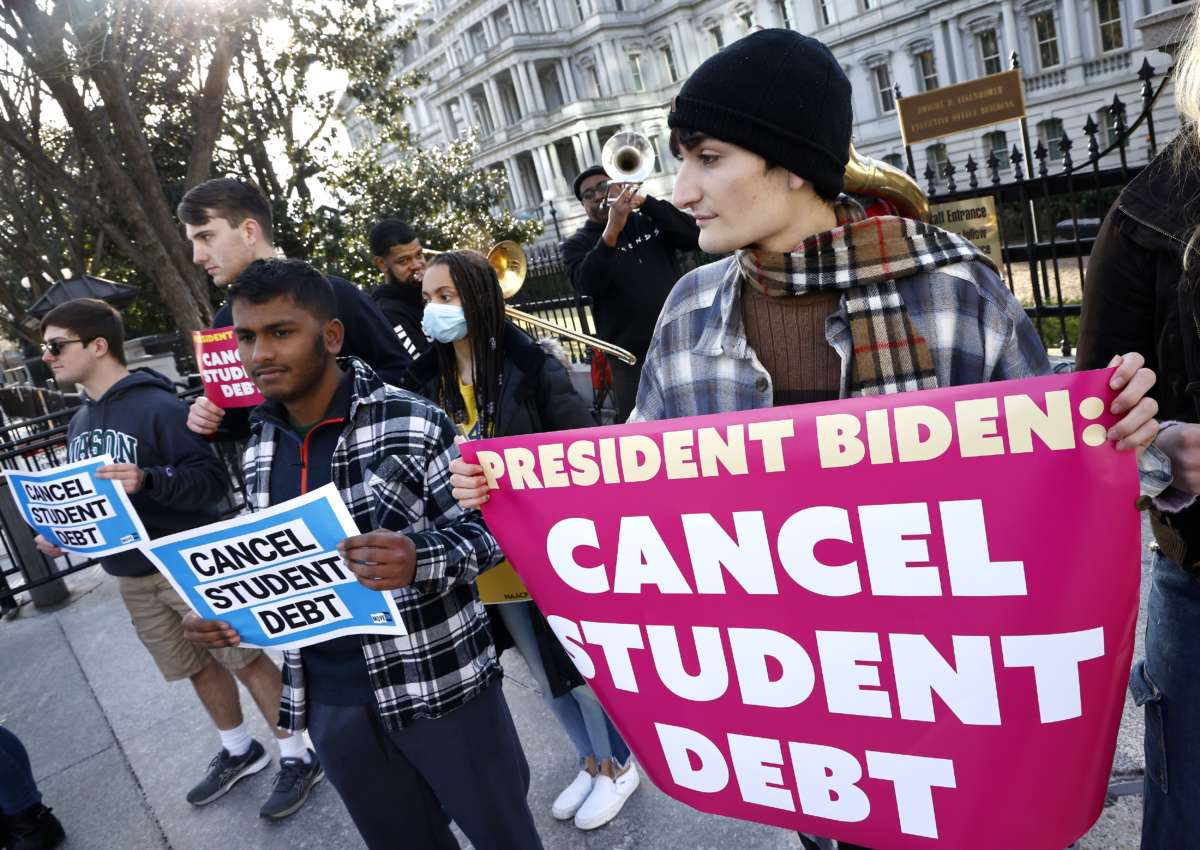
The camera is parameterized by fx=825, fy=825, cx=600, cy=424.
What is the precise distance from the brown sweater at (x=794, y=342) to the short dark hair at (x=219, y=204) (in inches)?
97.1

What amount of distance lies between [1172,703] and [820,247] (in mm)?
1101

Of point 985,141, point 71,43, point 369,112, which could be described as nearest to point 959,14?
point 985,141

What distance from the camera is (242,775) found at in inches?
150

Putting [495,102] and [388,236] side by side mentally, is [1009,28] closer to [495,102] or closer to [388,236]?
[388,236]

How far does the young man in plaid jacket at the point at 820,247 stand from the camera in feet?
5.03

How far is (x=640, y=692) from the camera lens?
1.82m

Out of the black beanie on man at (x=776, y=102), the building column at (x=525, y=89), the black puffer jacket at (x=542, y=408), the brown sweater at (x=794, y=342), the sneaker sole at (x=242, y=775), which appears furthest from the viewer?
the building column at (x=525, y=89)

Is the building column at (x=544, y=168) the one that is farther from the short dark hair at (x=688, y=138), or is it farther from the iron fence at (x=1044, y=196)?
the short dark hair at (x=688, y=138)

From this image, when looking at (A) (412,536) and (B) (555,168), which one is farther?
(B) (555,168)

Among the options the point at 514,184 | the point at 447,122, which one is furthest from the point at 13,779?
the point at 447,122

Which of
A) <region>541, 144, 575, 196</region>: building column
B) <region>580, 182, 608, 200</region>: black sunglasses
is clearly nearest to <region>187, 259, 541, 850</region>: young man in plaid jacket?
<region>580, 182, 608, 200</region>: black sunglasses

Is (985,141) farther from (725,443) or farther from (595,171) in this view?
(725,443)

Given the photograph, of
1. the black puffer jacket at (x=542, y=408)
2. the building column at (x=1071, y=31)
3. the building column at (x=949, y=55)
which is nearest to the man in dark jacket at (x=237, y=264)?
the black puffer jacket at (x=542, y=408)

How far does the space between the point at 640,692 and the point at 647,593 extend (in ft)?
0.88
